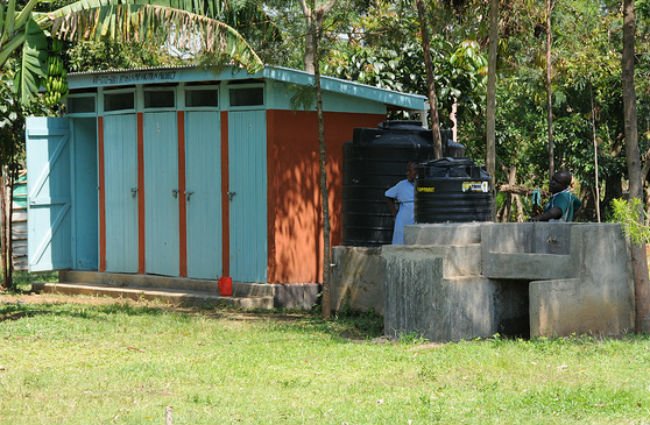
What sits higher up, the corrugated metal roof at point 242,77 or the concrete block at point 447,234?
the corrugated metal roof at point 242,77

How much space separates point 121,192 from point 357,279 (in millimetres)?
4760

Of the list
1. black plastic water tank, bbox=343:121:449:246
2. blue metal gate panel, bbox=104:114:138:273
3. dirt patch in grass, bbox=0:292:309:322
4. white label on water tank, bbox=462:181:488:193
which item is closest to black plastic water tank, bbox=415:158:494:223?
white label on water tank, bbox=462:181:488:193

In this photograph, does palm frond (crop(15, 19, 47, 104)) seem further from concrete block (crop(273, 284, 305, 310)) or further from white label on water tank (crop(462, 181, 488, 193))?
white label on water tank (crop(462, 181, 488, 193))

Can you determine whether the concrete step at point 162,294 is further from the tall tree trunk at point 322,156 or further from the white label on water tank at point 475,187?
the white label on water tank at point 475,187

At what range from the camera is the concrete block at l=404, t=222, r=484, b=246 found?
36.1ft

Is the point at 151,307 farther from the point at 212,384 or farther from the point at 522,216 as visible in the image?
the point at 522,216

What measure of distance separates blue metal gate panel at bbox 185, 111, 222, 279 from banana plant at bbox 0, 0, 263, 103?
8.52 ft

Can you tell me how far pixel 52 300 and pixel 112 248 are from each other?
143cm

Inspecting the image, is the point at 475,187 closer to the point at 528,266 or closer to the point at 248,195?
the point at 528,266

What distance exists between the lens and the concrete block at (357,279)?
1363cm

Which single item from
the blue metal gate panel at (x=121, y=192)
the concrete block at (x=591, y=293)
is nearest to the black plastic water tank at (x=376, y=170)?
the blue metal gate panel at (x=121, y=192)

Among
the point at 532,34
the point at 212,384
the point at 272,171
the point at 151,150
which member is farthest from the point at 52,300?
the point at 532,34

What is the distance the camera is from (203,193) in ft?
51.4

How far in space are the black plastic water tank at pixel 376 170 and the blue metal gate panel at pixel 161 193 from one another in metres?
2.94
